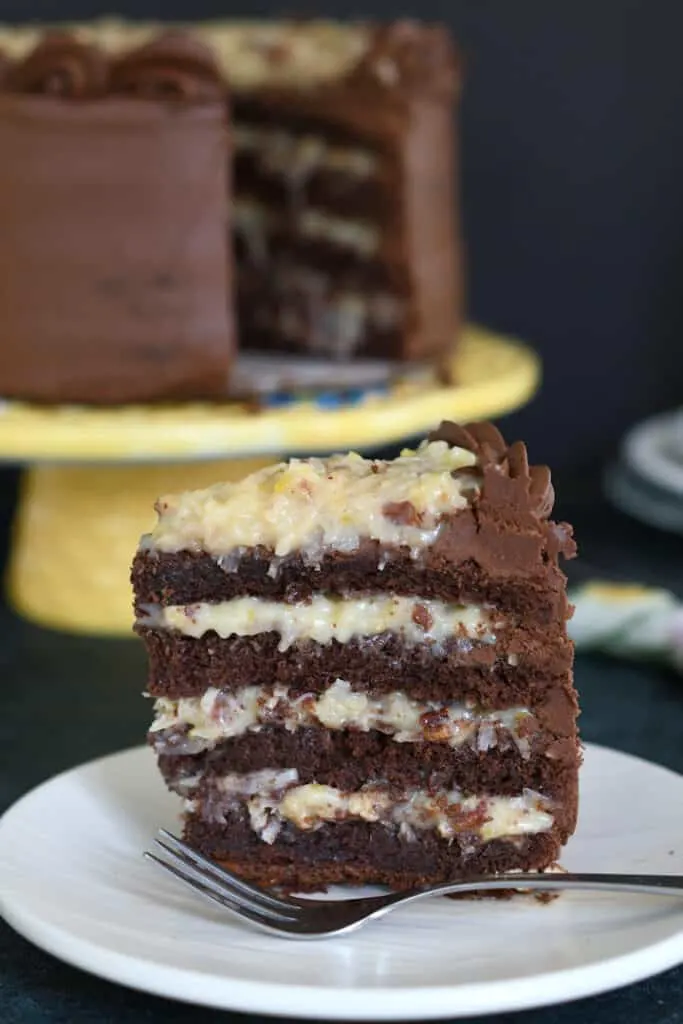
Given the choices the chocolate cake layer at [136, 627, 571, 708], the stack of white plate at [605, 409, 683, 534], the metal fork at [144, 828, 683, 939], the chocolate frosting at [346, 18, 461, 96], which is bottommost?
the stack of white plate at [605, 409, 683, 534]

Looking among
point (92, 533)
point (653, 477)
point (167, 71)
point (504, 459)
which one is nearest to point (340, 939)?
point (504, 459)

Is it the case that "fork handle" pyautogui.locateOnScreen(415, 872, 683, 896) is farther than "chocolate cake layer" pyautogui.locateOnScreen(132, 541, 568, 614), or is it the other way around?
"chocolate cake layer" pyautogui.locateOnScreen(132, 541, 568, 614)

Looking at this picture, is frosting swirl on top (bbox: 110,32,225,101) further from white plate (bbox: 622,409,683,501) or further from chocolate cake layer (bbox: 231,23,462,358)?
white plate (bbox: 622,409,683,501)

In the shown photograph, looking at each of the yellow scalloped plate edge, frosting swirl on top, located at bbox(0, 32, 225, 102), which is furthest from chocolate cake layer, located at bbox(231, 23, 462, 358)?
frosting swirl on top, located at bbox(0, 32, 225, 102)

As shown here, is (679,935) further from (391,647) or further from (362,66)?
(362,66)

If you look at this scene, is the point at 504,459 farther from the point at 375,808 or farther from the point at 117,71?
the point at 117,71

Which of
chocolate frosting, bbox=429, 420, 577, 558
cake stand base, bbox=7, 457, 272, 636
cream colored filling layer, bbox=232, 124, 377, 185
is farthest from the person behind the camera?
cream colored filling layer, bbox=232, 124, 377, 185

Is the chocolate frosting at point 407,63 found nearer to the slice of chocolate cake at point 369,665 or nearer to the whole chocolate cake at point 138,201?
the whole chocolate cake at point 138,201

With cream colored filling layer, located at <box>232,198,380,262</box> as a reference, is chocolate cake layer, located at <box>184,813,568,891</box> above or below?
below
